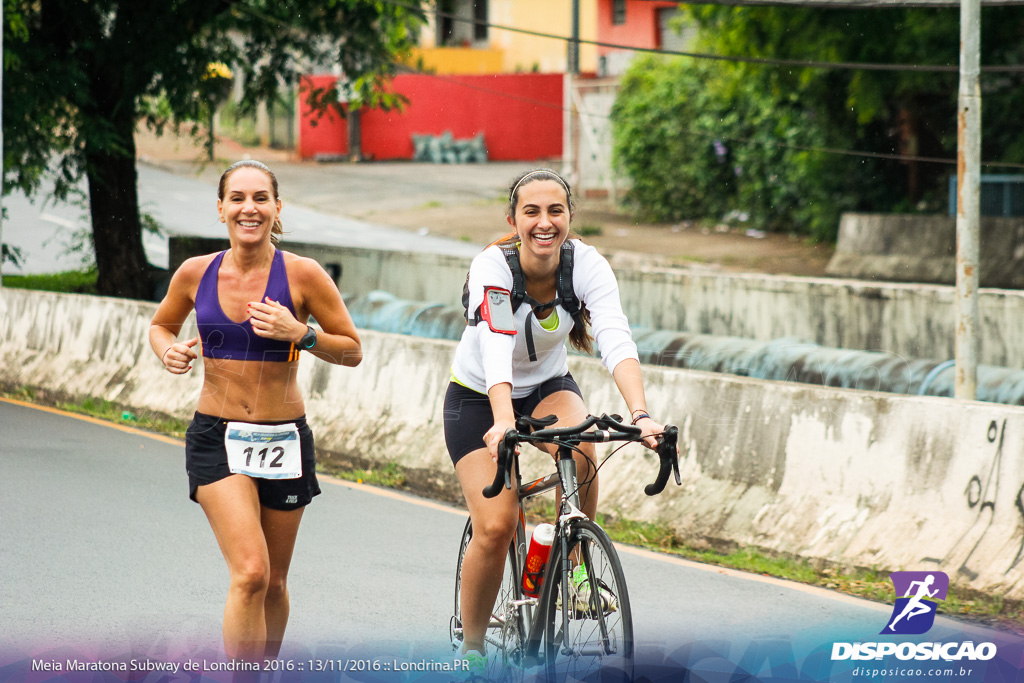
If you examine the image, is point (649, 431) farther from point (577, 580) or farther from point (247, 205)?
point (247, 205)

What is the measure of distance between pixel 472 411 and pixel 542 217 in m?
0.79

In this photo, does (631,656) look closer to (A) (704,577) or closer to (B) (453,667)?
(B) (453,667)

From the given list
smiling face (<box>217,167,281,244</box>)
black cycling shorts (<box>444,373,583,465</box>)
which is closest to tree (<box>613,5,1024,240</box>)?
black cycling shorts (<box>444,373,583,465</box>)

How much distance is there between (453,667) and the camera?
15.7 feet

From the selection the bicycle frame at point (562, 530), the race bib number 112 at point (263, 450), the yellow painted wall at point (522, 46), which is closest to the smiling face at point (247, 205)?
the race bib number 112 at point (263, 450)

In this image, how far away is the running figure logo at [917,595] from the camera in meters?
5.95

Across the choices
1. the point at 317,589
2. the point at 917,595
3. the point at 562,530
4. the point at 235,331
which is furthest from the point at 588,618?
the point at 917,595

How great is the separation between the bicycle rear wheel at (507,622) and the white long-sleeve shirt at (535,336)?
595 millimetres

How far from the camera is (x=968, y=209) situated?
8.27m

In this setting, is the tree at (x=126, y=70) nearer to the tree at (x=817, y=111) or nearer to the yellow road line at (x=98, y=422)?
the yellow road line at (x=98, y=422)

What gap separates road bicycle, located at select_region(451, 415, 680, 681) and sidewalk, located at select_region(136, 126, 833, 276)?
1396 centimetres

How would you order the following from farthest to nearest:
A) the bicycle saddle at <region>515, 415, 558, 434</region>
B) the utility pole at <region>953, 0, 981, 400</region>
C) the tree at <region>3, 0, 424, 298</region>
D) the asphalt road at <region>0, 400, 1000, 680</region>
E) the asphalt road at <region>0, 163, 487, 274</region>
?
the asphalt road at <region>0, 163, 487, 274</region> < the tree at <region>3, 0, 424, 298</region> < the utility pole at <region>953, 0, 981, 400</region> < the asphalt road at <region>0, 400, 1000, 680</region> < the bicycle saddle at <region>515, 415, 558, 434</region>

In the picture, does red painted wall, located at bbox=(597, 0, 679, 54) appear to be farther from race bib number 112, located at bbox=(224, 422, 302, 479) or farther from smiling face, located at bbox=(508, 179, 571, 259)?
race bib number 112, located at bbox=(224, 422, 302, 479)

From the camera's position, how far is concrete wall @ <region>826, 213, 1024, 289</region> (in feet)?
60.7
